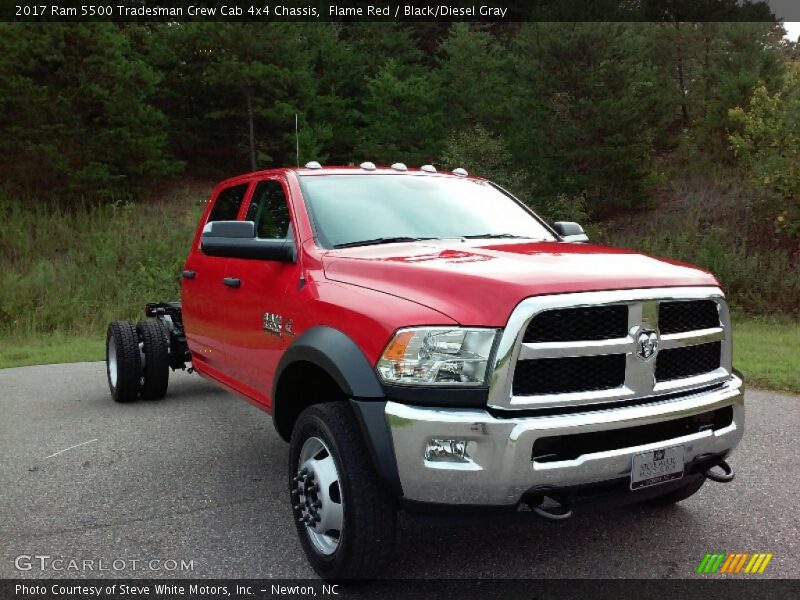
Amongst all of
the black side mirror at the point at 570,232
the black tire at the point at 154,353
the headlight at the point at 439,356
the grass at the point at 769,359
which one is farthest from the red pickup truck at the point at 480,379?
the grass at the point at 769,359

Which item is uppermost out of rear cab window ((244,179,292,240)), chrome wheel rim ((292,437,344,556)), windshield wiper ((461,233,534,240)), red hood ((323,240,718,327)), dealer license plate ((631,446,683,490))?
rear cab window ((244,179,292,240))

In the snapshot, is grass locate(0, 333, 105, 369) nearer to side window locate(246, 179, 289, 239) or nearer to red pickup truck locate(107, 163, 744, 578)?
side window locate(246, 179, 289, 239)

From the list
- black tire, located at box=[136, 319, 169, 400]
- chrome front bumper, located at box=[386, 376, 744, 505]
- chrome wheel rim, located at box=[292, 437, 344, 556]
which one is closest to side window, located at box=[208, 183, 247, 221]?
black tire, located at box=[136, 319, 169, 400]

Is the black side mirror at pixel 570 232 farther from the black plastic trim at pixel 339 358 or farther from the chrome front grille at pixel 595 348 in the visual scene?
the black plastic trim at pixel 339 358

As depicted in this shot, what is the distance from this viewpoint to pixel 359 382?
3.06 metres

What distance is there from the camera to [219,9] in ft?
88.1

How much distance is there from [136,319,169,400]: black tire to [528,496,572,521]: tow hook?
4938 mm

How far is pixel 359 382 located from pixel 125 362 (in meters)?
4.61

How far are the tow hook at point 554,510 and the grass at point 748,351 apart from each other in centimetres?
567

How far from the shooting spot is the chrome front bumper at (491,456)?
109 inches

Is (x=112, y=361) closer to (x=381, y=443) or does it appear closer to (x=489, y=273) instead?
(x=381, y=443)

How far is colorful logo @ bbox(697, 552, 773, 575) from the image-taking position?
3461 mm

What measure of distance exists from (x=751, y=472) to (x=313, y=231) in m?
3.29

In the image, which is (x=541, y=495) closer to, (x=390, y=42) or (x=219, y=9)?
(x=219, y=9)
